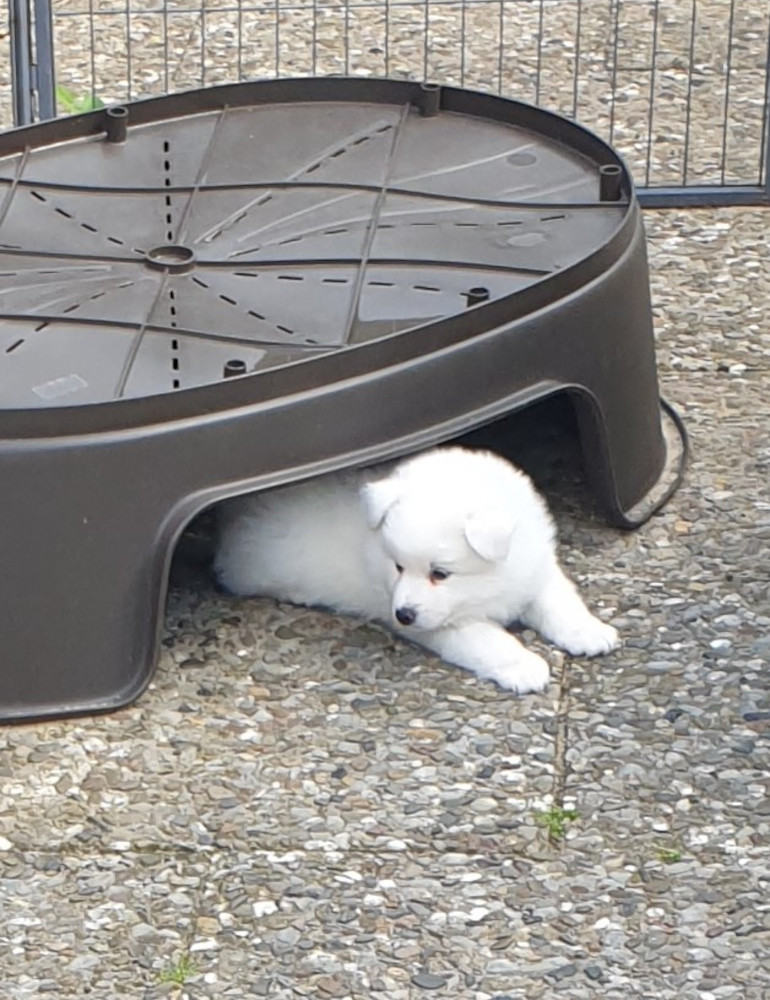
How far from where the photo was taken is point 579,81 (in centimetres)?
755

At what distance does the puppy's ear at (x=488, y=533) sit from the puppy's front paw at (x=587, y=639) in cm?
35

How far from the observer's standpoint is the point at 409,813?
3689 mm

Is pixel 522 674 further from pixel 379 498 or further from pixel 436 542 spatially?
pixel 379 498

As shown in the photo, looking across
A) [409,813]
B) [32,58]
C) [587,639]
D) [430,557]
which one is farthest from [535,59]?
[409,813]

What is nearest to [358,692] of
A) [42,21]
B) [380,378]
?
[380,378]

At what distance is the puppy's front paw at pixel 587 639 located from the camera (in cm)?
418

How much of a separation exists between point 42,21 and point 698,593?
313 centimetres

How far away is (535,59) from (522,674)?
4.26 m

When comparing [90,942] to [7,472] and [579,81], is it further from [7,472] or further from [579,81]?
[579,81]

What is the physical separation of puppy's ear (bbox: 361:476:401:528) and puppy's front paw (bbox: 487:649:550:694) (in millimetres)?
408

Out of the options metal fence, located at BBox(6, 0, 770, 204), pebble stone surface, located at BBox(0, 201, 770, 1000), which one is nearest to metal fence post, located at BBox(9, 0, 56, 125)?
metal fence, located at BBox(6, 0, 770, 204)

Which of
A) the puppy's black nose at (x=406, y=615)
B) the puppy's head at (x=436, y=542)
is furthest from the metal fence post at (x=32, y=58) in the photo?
the puppy's black nose at (x=406, y=615)

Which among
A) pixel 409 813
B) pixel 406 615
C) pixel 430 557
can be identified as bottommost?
pixel 409 813

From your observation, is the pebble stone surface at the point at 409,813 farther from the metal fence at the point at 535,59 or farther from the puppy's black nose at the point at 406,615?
the metal fence at the point at 535,59
